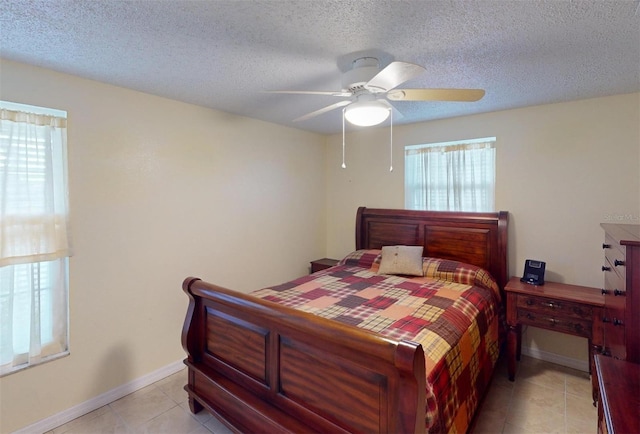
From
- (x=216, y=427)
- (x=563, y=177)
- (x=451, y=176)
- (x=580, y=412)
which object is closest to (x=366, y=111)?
(x=451, y=176)

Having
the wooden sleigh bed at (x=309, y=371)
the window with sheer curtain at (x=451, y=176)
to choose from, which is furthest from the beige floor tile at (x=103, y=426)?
the window with sheer curtain at (x=451, y=176)

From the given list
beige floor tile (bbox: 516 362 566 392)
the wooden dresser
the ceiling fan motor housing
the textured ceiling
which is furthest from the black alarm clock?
the ceiling fan motor housing

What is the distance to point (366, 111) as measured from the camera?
1848 mm

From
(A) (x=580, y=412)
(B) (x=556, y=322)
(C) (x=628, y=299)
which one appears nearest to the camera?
(C) (x=628, y=299)

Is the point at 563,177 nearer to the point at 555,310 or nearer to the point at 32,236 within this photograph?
the point at 555,310

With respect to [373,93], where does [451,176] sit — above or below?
below

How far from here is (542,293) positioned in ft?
8.11

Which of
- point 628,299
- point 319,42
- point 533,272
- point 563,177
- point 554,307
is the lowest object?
point 554,307

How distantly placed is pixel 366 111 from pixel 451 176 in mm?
1900

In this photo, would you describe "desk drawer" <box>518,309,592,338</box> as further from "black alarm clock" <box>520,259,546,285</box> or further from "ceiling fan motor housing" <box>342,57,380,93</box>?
"ceiling fan motor housing" <box>342,57,380,93</box>

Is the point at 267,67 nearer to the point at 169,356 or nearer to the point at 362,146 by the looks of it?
the point at 362,146

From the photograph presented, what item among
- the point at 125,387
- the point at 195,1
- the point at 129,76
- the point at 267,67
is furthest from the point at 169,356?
the point at 195,1

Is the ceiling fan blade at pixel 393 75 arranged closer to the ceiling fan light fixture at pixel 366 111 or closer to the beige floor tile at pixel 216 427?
the ceiling fan light fixture at pixel 366 111

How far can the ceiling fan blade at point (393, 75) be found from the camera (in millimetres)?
1454
